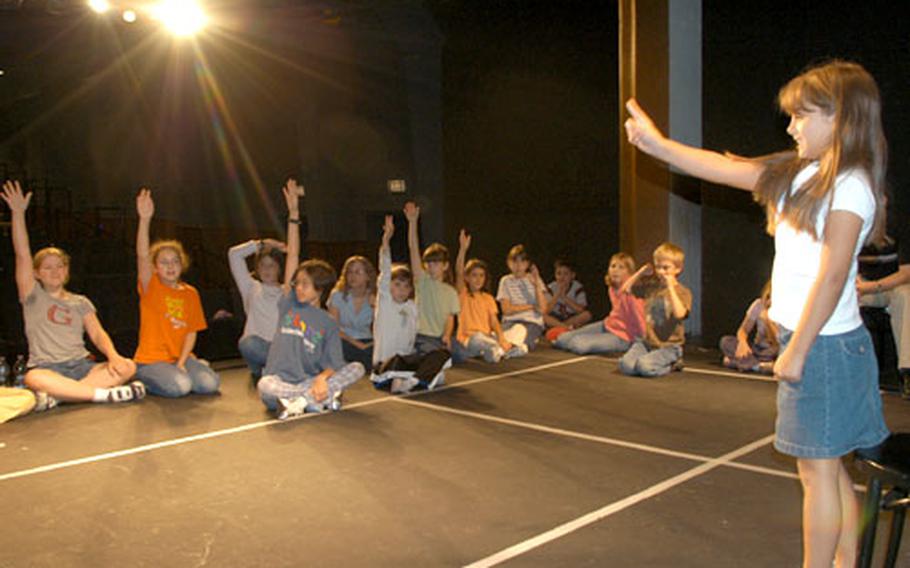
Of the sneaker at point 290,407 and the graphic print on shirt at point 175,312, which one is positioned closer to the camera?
the sneaker at point 290,407

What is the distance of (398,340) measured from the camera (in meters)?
6.29

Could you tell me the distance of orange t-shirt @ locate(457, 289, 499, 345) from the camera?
755cm

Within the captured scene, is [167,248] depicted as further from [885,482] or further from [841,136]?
[885,482]

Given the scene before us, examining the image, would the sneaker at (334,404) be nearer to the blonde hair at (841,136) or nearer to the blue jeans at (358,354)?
the blue jeans at (358,354)

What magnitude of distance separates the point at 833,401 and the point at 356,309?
17.5ft

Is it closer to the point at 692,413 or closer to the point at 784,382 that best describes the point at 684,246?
the point at 692,413

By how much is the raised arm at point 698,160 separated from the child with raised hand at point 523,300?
229 inches

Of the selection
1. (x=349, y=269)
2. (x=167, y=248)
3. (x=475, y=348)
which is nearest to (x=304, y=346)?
(x=167, y=248)

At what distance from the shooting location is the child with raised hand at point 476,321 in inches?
290

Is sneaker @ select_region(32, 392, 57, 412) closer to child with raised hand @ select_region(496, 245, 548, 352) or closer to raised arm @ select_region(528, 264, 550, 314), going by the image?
child with raised hand @ select_region(496, 245, 548, 352)

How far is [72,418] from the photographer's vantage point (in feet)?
16.7

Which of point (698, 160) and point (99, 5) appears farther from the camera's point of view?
point (99, 5)

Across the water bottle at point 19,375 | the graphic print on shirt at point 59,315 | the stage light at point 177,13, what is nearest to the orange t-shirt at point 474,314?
the graphic print on shirt at point 59,315

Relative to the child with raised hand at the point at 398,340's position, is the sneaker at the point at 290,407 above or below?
below
